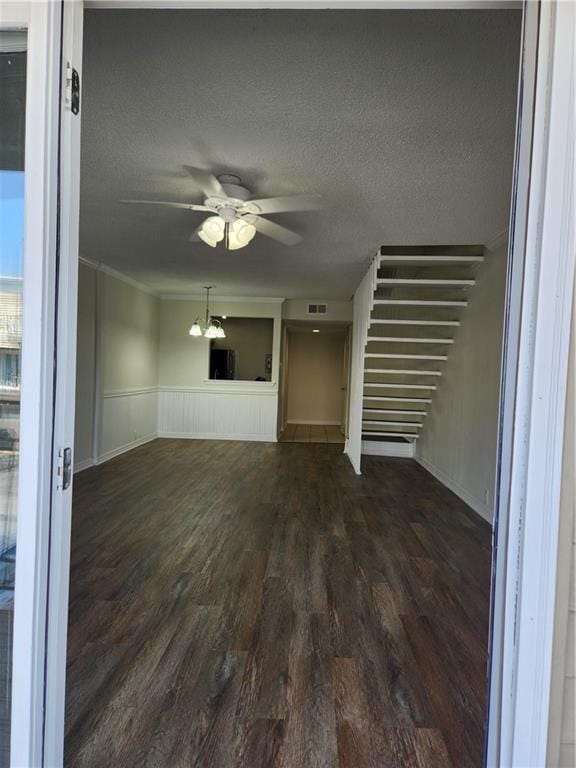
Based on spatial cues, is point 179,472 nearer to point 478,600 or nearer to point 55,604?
point 478,600

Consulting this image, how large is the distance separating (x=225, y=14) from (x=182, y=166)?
114cm

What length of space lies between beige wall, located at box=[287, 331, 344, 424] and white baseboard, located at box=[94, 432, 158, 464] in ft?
12.7

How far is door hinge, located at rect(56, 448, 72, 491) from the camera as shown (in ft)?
3.20

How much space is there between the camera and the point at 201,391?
7.16 m

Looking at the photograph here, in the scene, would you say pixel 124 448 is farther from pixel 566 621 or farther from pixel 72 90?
pixel 566 621

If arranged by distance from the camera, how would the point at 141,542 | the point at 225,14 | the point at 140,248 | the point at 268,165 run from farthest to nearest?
the point at 140,248
the point at 141,542
the point at 268,165
the point at 225,14

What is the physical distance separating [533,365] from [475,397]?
3298 mm

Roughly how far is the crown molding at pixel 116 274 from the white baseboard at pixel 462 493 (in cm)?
485

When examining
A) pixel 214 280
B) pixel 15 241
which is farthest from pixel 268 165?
pixel 214 280

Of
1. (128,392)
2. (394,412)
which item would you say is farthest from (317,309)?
(128,392)

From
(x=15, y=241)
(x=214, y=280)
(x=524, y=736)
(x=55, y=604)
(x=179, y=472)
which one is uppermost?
(x=214, y=280)

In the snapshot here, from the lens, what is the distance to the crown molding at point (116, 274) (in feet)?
15.5

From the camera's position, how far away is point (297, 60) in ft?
5.28

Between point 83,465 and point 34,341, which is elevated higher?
point 34,341
